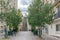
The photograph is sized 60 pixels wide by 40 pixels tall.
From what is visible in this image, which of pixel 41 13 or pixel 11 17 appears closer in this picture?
pixel 41 13

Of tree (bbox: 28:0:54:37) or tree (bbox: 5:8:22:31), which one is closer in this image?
tree (bbox: 28:0:54:37)

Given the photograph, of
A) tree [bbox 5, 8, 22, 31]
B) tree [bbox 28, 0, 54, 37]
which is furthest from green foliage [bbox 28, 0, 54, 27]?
tree [bbox 5, 8, 22, 31]

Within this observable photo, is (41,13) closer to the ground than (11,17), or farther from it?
farther from it

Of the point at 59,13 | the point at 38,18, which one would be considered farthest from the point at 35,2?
the point at 59,13

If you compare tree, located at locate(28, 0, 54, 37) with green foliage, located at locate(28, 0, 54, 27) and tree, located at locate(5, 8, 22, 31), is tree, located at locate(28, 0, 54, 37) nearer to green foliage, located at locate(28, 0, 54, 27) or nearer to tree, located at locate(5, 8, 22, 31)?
green foliage, located at locate(28, 0, 54, 27)

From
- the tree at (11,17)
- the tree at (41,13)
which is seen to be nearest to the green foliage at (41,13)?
the tree at (41,13)

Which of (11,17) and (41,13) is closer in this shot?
(41,13)

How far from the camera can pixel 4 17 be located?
35500mm

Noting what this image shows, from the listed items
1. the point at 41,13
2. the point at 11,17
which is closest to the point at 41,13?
the point at 41,13

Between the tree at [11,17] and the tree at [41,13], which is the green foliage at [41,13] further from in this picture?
the tree at [11,17]

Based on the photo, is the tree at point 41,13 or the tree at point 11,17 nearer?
the tree at point 41,13

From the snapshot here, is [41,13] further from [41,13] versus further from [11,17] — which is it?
[11,17]

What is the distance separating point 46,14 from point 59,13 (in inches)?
232

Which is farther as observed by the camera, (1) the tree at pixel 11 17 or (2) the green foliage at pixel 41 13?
(1) the tree at pixel 11 17
